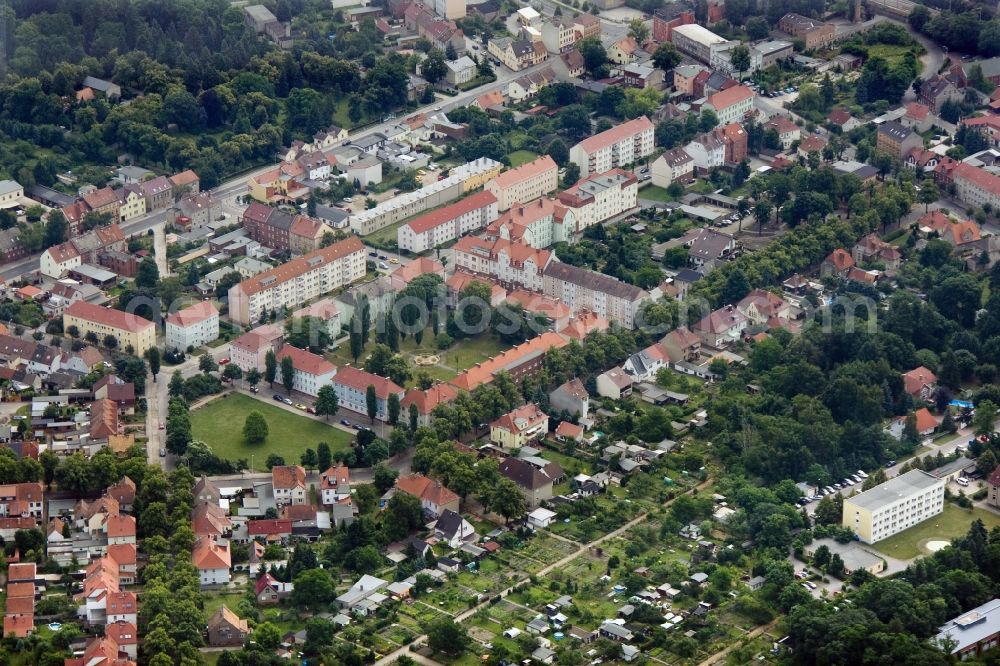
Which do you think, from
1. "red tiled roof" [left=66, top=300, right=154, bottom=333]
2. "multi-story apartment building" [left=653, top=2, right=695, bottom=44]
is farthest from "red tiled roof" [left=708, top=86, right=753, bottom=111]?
"red tiled roof" [left=66, top=300, right=154, bottom=333]

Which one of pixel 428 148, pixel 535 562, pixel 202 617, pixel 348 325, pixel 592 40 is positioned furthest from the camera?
pixel 592 40

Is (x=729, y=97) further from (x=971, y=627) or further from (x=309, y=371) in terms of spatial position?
(x=971, y=627)

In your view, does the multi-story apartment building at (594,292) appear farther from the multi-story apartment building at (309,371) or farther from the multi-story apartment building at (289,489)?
the multi-story apartment building at (289,489)

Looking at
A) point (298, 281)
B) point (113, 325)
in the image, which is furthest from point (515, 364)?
point (113, 325)

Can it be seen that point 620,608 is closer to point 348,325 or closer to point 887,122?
point 348,325

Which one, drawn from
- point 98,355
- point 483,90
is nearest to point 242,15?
point 483,90

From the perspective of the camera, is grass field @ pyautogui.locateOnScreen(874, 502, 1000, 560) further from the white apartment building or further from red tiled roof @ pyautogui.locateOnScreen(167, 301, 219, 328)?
red tiled roof @ pyautogui.locateOnScreen(167, 301, 219, 328)
